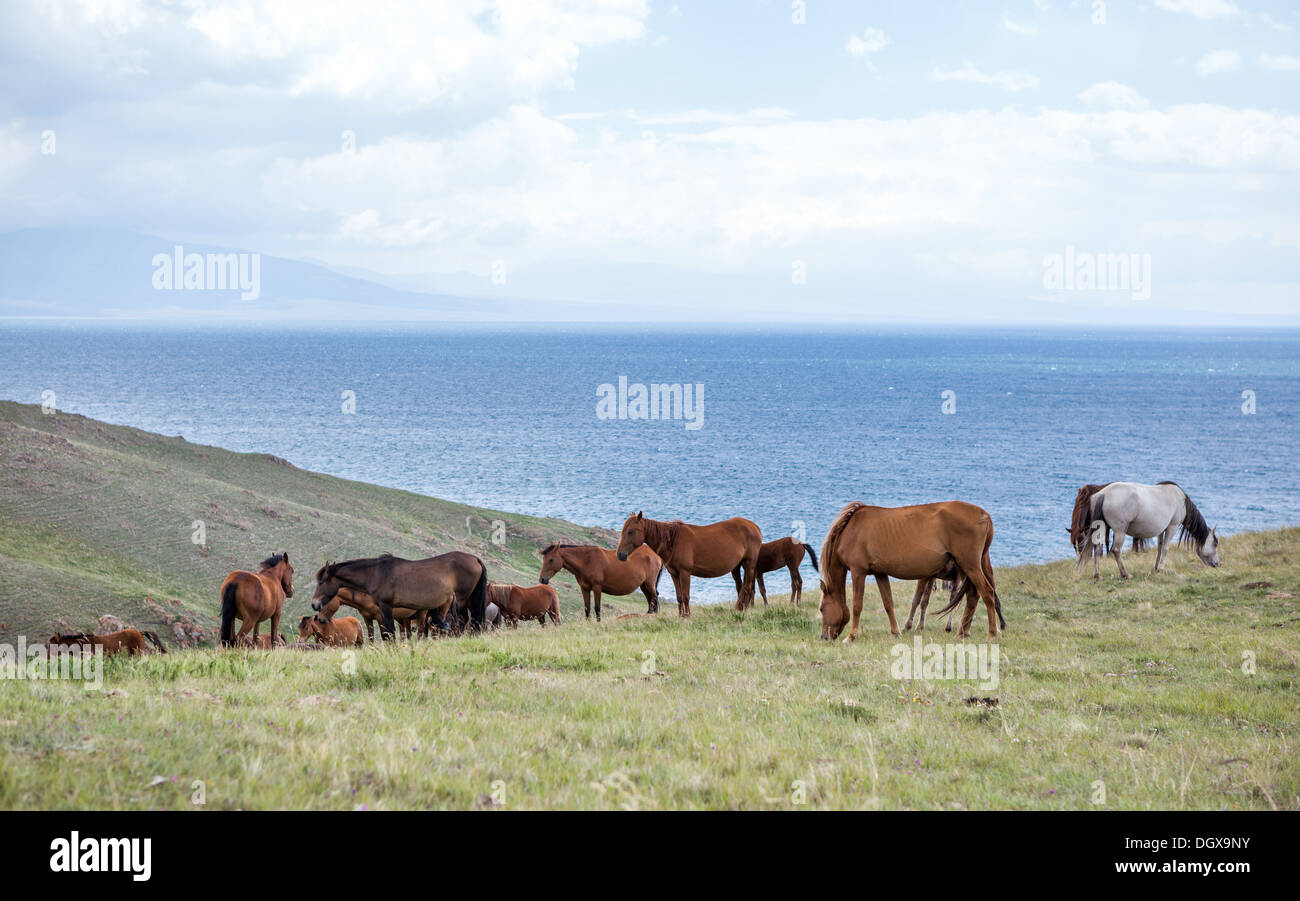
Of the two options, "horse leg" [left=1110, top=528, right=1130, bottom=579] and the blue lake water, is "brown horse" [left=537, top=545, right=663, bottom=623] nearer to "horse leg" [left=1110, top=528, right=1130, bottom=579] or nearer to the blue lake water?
"horse leg" [left=1110, top=528, right=1130, bottom=579]

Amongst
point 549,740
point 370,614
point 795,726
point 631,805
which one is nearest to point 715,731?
point 795,726

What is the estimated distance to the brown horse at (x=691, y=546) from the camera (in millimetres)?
21219

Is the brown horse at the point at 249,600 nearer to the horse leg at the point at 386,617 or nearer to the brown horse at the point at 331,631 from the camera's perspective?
the brown horse at the point at 331,631

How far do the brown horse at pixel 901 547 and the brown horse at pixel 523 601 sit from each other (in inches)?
394

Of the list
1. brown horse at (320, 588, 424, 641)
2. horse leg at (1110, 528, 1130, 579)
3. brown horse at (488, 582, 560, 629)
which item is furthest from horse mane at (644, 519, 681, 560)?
horse leg at (1110, 528, 1130, 579)

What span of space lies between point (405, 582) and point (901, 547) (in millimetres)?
9674

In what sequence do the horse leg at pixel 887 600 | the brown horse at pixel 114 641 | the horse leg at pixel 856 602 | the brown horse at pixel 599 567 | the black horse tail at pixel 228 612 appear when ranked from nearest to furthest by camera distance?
the brown horse at pixel 114 641 → the horse leg at pixel 887 600 → the horse leg at pixel 856 602 → the black horse tail at pixel 228 612 → the brown horse at pixel 599 567

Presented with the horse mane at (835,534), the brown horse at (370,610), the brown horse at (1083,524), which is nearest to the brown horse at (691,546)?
the horse mane at (835,534)

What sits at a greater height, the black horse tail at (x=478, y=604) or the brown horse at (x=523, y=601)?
the black horse tail at (x=478, y=604)

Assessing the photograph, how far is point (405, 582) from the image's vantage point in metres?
19.1

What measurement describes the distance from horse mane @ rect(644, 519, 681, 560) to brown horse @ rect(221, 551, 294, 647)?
8.09 meters

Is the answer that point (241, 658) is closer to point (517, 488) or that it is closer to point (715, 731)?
point (715, 731)

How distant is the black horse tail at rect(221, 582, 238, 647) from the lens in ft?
60.8
